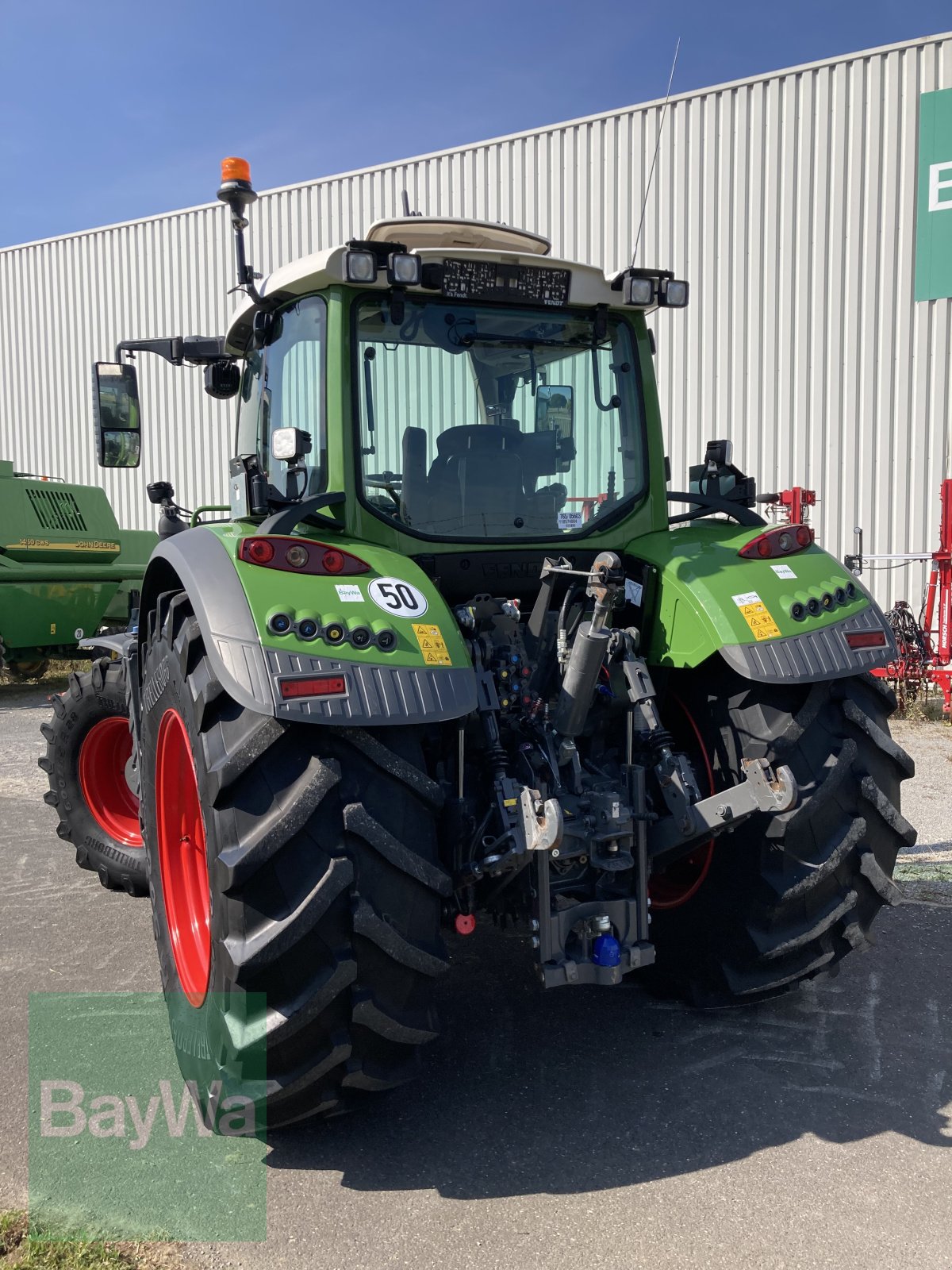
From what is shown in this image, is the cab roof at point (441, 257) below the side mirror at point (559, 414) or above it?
above

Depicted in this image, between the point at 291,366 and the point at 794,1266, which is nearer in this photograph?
the point at 794,1266

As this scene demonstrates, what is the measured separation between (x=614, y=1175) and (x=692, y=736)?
4.29ft

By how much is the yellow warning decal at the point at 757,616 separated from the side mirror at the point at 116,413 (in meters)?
2.39

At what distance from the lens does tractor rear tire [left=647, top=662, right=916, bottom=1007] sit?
115 inches

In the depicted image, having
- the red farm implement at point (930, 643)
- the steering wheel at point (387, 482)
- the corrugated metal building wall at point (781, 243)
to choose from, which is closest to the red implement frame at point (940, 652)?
the red farm implement at point (930, 643)

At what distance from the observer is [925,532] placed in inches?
416

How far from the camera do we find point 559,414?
11.2 feet

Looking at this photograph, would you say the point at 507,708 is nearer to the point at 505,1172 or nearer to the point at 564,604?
the point at 564,604

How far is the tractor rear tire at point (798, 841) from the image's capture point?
2918 mm

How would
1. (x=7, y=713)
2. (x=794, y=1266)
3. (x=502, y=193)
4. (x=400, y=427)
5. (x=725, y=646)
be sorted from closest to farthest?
(x=794, y=1266), (x=725, y=646), (x=400, y=427), (x=7, y=713), (x=502, y=193)

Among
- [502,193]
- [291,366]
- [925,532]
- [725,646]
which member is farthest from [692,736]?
[502,193]

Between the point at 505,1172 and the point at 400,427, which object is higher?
the point at 400,427

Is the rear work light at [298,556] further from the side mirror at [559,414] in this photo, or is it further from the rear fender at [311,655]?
the side mirror at [559,414]

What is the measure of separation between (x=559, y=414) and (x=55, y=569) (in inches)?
326
